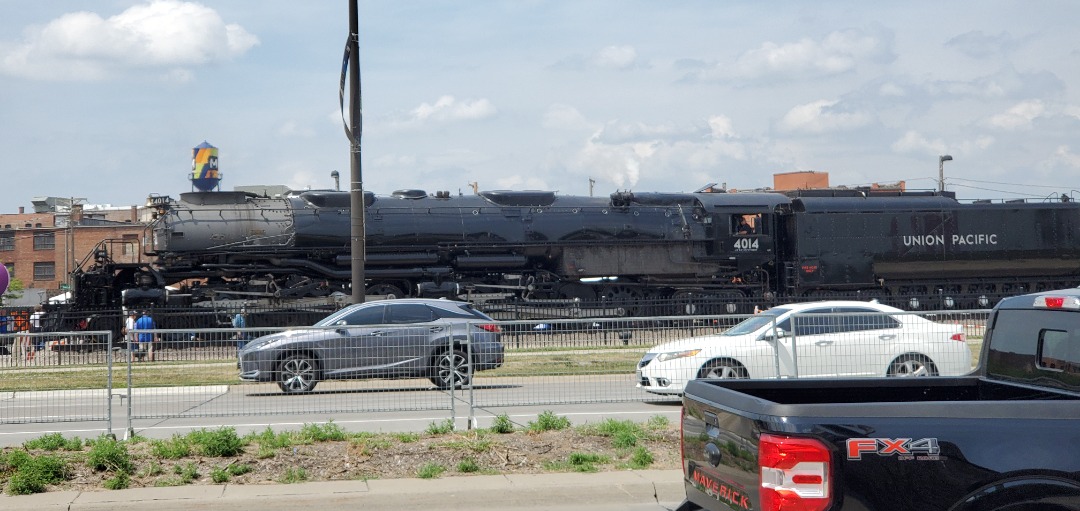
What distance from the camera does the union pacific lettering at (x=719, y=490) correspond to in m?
4.39

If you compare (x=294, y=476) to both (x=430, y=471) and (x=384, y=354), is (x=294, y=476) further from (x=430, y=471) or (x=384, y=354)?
(x=384, y=354)

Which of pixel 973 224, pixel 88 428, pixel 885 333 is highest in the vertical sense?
pixel 973 224

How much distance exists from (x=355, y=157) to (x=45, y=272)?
6819 centimetres

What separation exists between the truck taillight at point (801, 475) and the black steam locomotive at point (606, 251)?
21939 mm

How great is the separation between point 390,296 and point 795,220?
1180 cm

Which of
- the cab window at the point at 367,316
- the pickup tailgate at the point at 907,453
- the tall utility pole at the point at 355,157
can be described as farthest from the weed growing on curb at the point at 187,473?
the tall utility pole at the point at 355,157

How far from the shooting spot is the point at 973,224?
30.0m

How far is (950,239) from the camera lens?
29.9 meters

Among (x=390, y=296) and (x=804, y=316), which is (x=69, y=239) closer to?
(x=390, y=296)

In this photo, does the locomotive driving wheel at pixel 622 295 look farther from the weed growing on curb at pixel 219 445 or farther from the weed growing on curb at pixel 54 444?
the weed growing on curb at pixel 54 444

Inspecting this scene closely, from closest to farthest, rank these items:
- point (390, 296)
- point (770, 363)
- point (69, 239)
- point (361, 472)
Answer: point (361, 472)
point (770, 363)
point (390, 296)
point (69, 239)

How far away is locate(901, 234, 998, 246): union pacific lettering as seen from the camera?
1162 inches

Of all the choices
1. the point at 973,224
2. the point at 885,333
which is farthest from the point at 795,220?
the point at 885,333

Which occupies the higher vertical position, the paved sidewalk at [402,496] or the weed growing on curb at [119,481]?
the weed growing on curb at [119,481]
